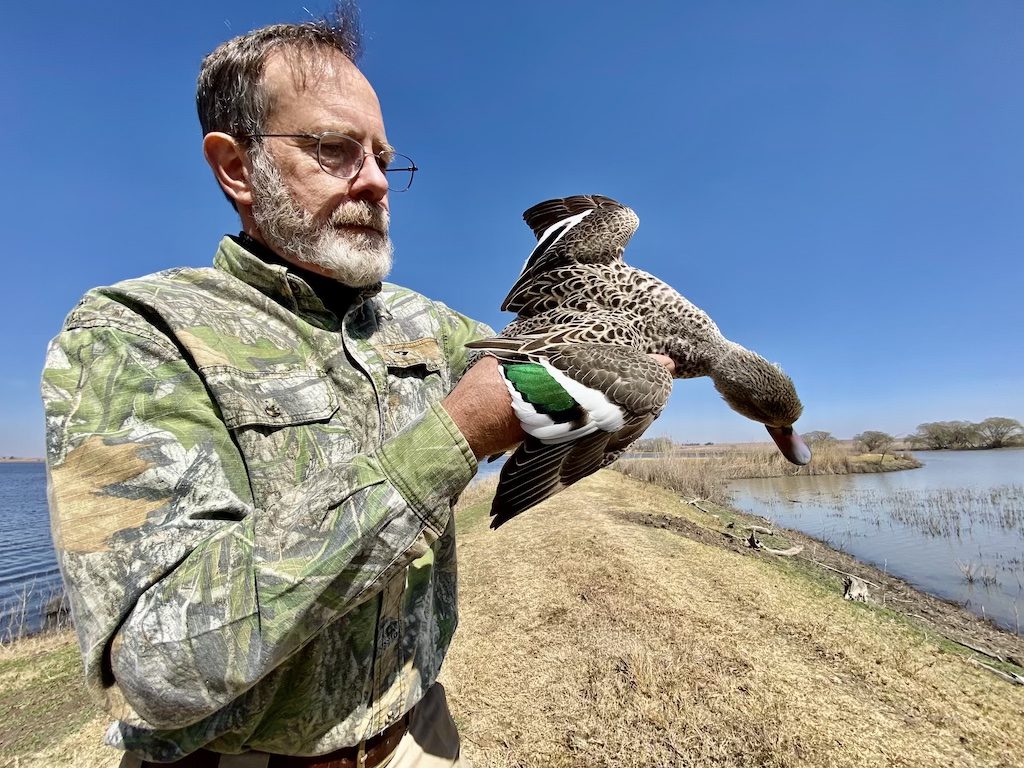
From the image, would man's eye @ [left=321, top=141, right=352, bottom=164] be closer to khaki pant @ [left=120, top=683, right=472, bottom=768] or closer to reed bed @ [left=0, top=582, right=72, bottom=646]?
khaki pant @ [left=120, top=683, right=472, bottom=768]

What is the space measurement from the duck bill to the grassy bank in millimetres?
3444

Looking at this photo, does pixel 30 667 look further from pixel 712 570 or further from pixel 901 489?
pixel 901 489

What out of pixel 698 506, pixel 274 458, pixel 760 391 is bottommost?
pixel 698 506

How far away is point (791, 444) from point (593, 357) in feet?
5.10

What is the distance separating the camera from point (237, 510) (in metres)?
1.13

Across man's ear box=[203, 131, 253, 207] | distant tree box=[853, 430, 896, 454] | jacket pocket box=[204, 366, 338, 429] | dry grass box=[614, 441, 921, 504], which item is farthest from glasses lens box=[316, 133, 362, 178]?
distant tree box=[853, 430, 896, 454]

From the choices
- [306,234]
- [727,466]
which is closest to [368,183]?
[306,234]

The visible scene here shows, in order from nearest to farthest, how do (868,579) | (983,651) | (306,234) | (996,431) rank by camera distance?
(306,234)
(983,651)
(868,579)
(996,431)

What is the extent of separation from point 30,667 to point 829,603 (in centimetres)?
1096

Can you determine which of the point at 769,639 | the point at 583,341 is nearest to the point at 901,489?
the point at 769,639

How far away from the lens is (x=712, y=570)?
9.35 meters

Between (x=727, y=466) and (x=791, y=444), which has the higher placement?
(x=791, y=444)

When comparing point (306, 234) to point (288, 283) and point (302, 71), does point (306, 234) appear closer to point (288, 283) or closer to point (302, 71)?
point (288, 283)

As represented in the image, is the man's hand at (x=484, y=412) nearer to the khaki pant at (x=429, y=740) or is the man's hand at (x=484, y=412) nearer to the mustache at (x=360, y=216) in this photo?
the mustache at (x=360, y=216)
